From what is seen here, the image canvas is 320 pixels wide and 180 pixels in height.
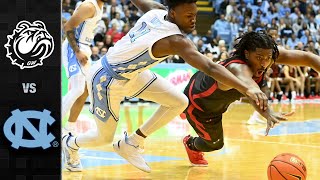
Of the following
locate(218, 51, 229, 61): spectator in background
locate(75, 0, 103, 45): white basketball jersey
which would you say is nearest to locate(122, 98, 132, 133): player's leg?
locate(75, 0, 103, 45): white basketball jersey

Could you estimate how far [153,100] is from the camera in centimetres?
727

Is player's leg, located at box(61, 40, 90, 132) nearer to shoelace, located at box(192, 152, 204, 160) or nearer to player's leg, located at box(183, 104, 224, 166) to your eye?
player's leg, located at box(183, 104, 224, 166)

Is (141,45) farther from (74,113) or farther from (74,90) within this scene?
(74,90)

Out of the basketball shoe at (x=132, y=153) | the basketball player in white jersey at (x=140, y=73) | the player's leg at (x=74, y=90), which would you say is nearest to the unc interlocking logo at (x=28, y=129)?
the basketball player in white jersey at (x=140, y=73)

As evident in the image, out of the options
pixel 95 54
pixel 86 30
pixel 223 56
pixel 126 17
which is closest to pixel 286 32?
pixel 223 56

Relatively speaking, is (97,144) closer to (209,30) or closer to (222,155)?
(222,155)

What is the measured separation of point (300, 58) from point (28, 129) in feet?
11.8

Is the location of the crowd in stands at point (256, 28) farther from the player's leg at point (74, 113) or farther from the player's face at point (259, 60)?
the player's face at point (259, 60)

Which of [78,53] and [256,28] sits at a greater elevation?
[78,53]

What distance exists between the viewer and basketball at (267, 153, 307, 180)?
629cm

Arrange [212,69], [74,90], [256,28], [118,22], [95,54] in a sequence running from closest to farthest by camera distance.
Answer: [212,69]
[74,90]
[95,54]
[118,22]
[256,28]

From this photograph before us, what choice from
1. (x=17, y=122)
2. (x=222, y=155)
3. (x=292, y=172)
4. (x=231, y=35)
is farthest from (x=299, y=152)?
(x=231, y=35)

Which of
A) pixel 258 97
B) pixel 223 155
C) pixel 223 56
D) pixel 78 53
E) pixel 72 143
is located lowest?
pixel 223 56

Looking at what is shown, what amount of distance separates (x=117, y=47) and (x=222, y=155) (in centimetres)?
294
